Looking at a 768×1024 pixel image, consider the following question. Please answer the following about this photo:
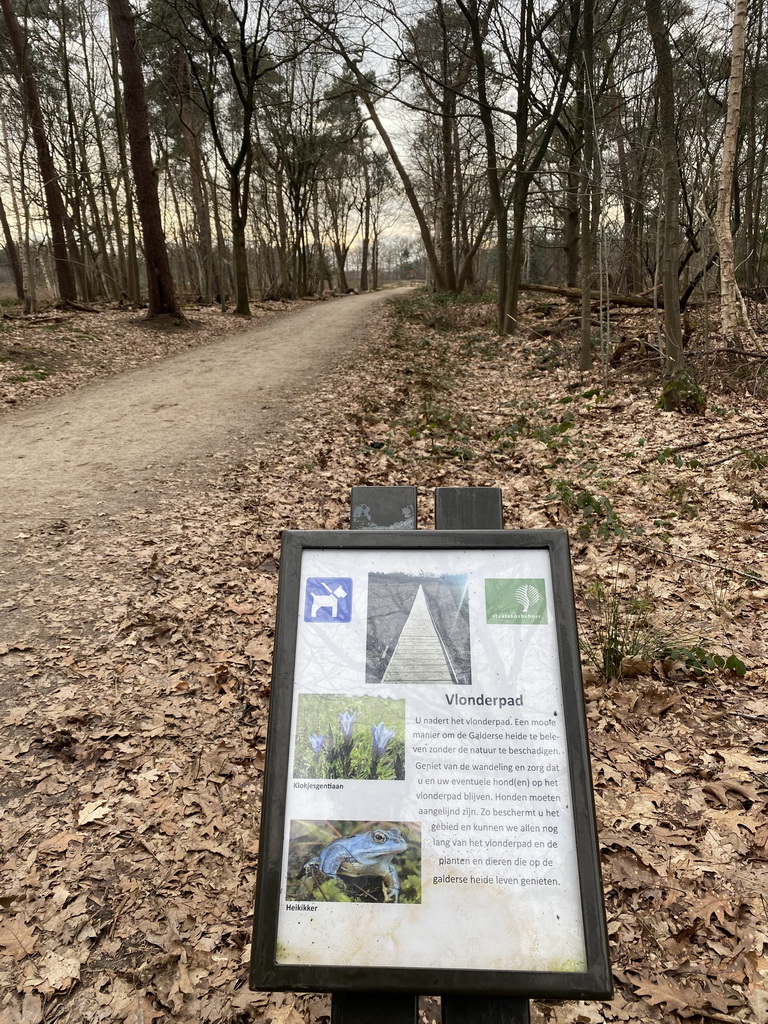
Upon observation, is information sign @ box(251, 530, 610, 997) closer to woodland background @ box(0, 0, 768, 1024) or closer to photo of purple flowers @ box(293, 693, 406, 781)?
photo of purple flowers @ box(293, 693, 406, 781)

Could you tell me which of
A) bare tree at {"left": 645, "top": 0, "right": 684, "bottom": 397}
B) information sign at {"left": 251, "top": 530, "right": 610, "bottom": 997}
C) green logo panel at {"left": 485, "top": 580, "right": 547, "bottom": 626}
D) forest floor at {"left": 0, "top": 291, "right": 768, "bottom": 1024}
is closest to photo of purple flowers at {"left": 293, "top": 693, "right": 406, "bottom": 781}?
information sign at {"left": 251, "top": 530, "right": 610, "bottom": 997}

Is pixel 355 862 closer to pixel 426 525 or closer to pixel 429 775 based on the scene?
pixel 429 775

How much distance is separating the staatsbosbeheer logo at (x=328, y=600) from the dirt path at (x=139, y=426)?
4276mm

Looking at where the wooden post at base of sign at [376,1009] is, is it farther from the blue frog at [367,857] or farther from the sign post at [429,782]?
the blue frog at [367,857]

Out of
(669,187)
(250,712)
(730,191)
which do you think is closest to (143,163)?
(669,187)

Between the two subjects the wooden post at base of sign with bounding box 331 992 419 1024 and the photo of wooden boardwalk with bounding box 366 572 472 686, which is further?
the photo of wooden boardwalk with bounding box 366 572 472 686

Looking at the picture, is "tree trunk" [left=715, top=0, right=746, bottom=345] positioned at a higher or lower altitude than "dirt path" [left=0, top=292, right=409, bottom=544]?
higher

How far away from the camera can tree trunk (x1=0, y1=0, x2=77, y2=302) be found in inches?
545

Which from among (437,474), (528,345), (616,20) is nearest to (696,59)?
(616,20)

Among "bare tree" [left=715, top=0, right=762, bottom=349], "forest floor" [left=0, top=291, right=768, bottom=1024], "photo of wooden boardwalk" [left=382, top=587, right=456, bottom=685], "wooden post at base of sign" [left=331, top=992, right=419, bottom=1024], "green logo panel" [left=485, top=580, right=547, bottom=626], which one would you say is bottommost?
"forest floor" [left=0, top=291, right=768, bottom=1024]

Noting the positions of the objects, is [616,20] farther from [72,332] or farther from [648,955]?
[648,955]

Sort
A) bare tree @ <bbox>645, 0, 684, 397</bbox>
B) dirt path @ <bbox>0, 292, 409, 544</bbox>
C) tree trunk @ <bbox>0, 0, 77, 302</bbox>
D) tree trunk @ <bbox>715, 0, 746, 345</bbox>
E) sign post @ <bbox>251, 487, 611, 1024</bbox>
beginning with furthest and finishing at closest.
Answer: tree trunk @ <bbox>0, 0, 77, 302</bbox> < tree trunk @ <bbox>715, 0, 746, 345</bbox> < bare tree @ <bbox>645, 0, 684, 397</bbox> < dirt path @ <bbox>0, 292, 409, 544</bbox> < sign post @ <bbox>251, 487, 611, 1024</bbox>

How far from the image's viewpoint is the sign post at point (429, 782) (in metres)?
1.41

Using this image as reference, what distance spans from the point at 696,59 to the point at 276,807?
56.0 ft
